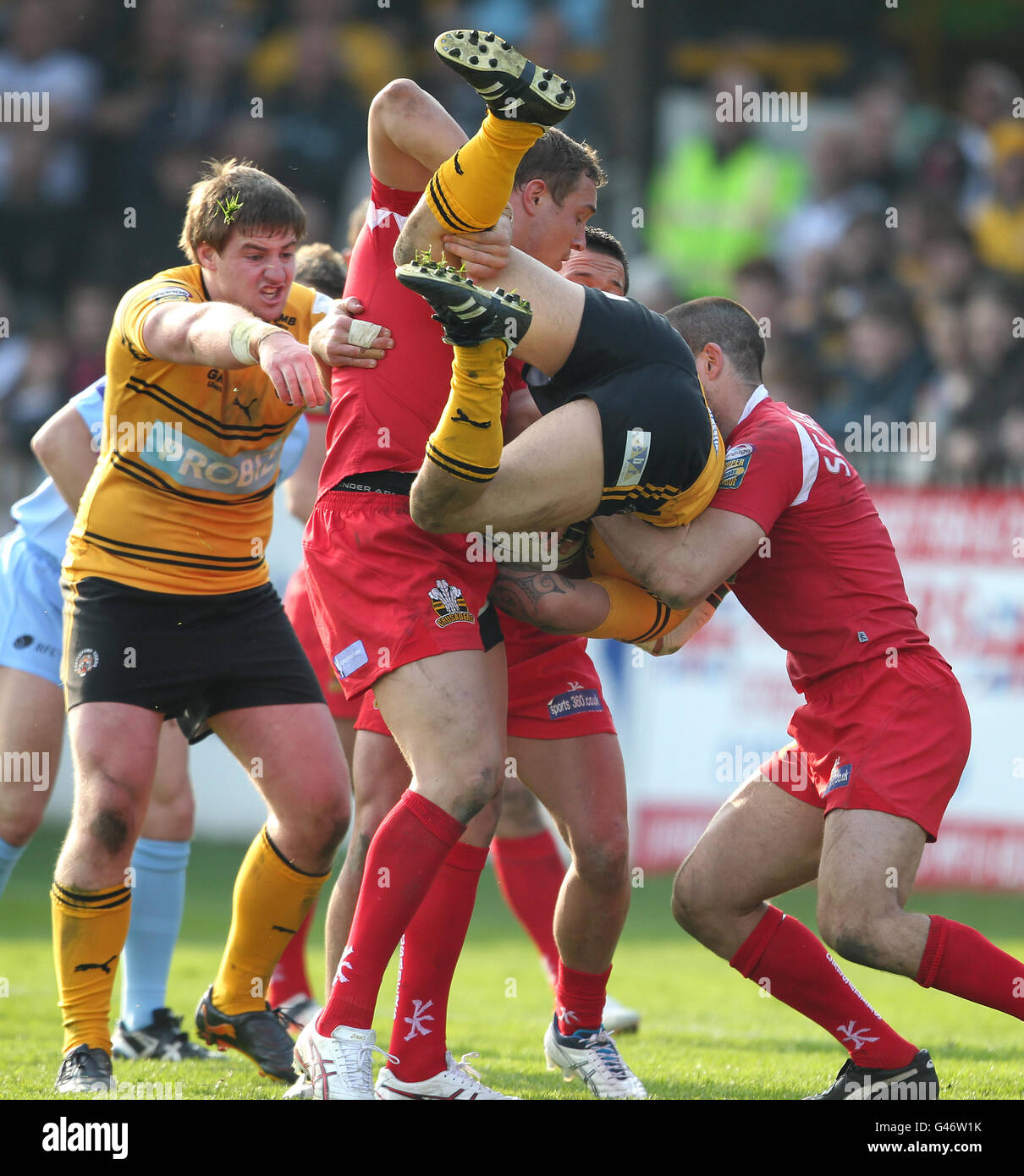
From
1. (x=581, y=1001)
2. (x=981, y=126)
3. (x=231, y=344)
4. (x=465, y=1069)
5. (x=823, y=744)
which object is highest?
(x=981, y=126)

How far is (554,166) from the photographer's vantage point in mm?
3875

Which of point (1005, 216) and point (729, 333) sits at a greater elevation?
point (1005, 216)

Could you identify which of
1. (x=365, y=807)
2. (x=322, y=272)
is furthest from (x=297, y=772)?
(x=322, y=272)

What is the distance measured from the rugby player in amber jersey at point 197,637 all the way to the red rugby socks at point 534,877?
3.97ft

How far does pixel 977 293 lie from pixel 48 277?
7.04m

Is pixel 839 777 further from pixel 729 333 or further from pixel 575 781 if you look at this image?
pixel 729 333

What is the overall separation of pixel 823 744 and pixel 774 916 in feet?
1.66

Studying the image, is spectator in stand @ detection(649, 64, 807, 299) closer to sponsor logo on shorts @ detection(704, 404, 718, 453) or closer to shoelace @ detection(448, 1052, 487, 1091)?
sponsor logo on shorts @ detection(704, 404, 718, 453)

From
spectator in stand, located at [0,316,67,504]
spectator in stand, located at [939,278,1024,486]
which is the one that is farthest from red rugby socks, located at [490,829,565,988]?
spectator in stand, located at [0,316,67,504]

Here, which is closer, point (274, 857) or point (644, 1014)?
point (274, 857)

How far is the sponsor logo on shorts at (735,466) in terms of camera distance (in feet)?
12.7

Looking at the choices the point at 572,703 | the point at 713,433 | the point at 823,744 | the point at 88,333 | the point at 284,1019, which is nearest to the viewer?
the point at 713,433

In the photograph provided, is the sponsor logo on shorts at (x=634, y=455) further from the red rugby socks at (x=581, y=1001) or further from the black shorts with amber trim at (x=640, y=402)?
the red rugby socks at (x=581, y=1001)
